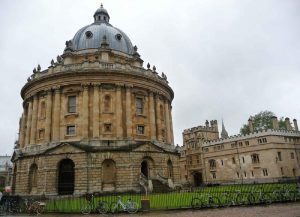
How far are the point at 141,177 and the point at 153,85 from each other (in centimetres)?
1340

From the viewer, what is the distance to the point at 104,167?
33.4 meters

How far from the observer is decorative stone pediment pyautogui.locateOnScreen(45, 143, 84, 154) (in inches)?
1303

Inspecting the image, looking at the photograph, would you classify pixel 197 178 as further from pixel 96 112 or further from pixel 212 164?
pixel 96 112

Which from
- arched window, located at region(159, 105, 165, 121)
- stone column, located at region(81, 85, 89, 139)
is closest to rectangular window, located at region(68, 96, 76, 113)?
stone column, located at region(81, 85, 89, 139)

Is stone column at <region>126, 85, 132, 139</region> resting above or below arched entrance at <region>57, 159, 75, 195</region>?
above

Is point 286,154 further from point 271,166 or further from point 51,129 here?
point 51,129

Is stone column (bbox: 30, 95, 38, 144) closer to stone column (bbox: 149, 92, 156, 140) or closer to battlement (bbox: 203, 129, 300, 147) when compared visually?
stone column (bbox: 149, 92, 156, 140)

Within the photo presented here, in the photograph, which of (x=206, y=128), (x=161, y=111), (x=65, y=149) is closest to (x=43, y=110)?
(x=65, y=149)

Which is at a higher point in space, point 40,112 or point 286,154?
point 40,112

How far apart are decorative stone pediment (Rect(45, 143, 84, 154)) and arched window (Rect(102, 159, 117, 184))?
3.13 metres

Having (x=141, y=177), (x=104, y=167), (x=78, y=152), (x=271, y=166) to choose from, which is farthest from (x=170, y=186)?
(x=271, y=166)

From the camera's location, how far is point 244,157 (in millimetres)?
59219

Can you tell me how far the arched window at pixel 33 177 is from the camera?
114 ft

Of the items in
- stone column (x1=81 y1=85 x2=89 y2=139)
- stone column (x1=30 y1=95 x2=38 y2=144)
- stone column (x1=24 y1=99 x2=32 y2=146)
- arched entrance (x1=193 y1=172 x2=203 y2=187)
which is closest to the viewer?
stone column (x1=81 y1=85 x2=89 y2=139)
